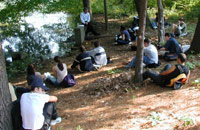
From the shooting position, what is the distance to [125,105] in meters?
5.06

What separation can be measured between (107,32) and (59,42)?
10.3 ft

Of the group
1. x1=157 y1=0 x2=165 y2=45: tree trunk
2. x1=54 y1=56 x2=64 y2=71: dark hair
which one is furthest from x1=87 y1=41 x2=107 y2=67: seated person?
x1=157 y1=0 x2=165 y2=45: tree trunk

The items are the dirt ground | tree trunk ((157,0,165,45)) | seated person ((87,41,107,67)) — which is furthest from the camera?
tree trunk ((157,0,165,45))

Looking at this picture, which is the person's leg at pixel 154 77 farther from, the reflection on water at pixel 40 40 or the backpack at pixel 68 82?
the reflection on water at pixel 40 40

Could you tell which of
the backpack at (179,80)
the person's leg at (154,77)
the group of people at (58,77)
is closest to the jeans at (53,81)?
the group of people at (58,77)

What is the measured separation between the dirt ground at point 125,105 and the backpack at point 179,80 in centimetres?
13

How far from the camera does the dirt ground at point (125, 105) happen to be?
13.3 ft

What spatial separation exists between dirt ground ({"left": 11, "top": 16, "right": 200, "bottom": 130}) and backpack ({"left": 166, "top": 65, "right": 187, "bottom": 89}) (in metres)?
0.13

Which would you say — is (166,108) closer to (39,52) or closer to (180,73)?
(180,73)

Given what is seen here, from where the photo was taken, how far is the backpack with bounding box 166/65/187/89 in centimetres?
527

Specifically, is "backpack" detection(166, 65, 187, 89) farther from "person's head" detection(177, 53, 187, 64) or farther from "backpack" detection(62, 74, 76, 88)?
"backpack" detection(62, 74, 76, 88)

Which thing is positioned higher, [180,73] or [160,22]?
[160,22]

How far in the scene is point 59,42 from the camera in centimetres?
1379

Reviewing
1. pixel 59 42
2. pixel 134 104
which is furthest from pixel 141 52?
pixel 59 42
